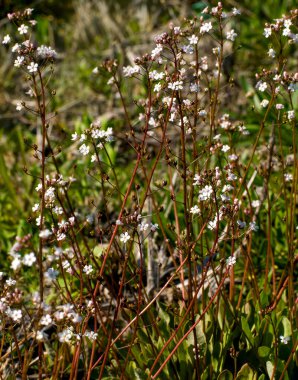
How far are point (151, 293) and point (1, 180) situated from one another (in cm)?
235

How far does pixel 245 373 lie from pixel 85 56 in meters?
5.99

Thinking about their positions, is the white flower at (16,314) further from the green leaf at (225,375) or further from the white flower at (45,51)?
the green leaf at (225,375)

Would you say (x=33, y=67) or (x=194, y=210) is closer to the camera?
→ (x=33, y=67)

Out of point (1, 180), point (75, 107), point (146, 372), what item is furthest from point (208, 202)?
point (75, 107)

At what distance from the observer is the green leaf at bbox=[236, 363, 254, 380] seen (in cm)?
258

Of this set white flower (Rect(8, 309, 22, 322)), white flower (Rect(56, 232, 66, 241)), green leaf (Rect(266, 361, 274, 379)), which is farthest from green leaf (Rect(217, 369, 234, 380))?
white flower (Rect(8, 309, 22, 322))

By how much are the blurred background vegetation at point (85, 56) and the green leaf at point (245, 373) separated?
7.91 feet

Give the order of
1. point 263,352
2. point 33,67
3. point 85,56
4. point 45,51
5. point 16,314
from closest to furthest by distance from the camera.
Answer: point 16,314 → point 33,67 → point 45,51 → point 263,352 → point 85,56

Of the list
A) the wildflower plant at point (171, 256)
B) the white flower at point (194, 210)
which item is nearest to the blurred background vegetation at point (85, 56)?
the wildflower plant at point (171, 256)

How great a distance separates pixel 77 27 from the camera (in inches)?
340

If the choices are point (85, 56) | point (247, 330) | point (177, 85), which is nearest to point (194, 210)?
point (177, 85)

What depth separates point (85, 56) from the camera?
7.88m

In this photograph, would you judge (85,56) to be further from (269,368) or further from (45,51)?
(269,368)

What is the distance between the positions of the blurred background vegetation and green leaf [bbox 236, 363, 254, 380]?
7.91 ft
